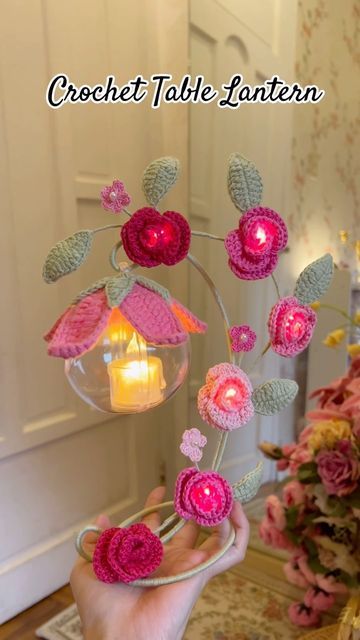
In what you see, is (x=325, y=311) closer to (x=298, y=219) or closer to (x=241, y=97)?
(x=298, y=219)

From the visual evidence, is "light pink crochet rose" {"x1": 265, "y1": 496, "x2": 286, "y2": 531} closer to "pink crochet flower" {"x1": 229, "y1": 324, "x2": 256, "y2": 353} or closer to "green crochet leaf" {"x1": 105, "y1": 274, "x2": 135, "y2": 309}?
"pink crochet flower" {"x1": 229, "y1": 324, "x2": 256, "y2": 353}

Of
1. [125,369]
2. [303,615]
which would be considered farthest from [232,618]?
[125,369]

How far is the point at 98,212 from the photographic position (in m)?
1.33

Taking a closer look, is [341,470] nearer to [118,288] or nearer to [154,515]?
[154,515]

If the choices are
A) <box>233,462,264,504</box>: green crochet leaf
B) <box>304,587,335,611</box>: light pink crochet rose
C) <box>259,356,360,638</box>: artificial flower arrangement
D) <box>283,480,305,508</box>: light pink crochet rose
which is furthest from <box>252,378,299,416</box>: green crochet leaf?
<box>304,587,335,611</box>: light pink crochet rose

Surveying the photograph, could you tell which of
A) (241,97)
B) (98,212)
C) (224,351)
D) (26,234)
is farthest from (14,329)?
(241,97)

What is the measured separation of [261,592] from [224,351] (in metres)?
0.65

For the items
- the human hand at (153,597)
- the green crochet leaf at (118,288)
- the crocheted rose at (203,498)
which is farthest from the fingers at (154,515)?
the green crochet leaf at (118,288)

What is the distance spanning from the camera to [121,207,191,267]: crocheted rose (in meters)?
0.61

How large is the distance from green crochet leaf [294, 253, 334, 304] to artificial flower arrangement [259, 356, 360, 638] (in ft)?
1.16

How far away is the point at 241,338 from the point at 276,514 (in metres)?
0.60

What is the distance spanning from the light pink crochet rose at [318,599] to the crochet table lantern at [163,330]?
1.78 feet

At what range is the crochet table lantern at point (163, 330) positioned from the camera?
1.99 feet

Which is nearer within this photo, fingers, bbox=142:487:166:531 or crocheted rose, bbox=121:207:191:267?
crocheted rose, bbox=121:207:191:267
